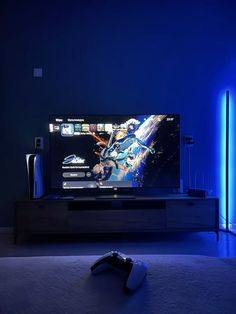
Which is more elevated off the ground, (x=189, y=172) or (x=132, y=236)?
(x=189, y=172)

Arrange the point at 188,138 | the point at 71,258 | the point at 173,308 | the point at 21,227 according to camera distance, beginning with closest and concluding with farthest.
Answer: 1. the point at 173,308
2. the point at 71,258
3. the point at 21,227
4. the point at 188,138

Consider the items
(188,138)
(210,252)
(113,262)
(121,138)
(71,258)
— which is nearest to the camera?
(113,262)

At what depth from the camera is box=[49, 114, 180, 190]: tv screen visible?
338 centimetres

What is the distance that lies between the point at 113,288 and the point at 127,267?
81 mm

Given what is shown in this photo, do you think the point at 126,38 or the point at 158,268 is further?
the point at 126,38

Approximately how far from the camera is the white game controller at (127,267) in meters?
0.78

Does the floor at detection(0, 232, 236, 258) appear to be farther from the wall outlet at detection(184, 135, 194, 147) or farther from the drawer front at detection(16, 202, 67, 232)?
the wall outlet at detection(184, 135, 194, 147)

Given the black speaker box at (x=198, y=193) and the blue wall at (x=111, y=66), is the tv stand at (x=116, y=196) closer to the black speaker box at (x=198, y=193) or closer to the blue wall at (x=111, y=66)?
the black speaker box at (x=198, y=193)

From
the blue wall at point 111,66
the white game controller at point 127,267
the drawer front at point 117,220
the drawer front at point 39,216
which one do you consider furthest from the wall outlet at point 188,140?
the white game controller at point 127,267

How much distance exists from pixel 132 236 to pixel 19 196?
4.79 feet

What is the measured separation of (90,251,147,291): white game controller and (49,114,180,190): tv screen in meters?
2.48

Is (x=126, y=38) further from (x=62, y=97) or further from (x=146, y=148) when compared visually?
(x=146, y=148)

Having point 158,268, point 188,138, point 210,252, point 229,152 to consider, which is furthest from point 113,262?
point 229,152

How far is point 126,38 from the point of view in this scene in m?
3.67
